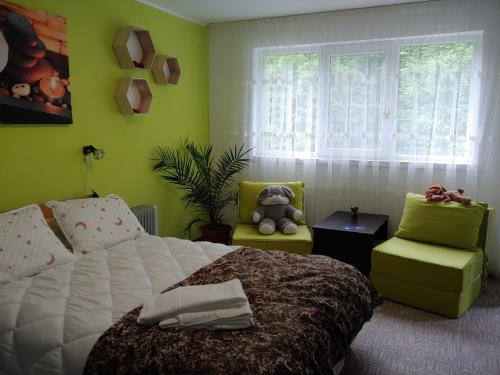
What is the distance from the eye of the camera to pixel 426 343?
2.63 meters

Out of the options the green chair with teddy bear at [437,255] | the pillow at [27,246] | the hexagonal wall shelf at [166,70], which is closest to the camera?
the pillow at [27,246]

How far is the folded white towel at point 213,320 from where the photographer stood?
1673mm

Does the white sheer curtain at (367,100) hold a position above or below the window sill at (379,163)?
above

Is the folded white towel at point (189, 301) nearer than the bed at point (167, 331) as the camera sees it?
No

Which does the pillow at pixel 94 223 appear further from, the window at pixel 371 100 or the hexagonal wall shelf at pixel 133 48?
the window at pixel 371 100

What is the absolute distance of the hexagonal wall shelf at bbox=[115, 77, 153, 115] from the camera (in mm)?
3379

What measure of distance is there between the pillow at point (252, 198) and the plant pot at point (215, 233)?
0.25 m

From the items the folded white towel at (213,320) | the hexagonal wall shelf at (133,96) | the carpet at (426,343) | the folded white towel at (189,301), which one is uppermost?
the hexagonal wall shelf at (133,96)

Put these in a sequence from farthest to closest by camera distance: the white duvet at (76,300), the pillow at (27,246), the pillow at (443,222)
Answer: the pillow at (443,222), the pillow at (27,246), the white duvet at (76,300)

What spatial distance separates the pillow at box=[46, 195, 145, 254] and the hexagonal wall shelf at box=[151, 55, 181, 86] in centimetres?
137

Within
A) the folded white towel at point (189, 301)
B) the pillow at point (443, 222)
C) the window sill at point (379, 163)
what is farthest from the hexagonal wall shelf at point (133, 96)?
the pillow at point (443, 222)

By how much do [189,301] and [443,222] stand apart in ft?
7.86

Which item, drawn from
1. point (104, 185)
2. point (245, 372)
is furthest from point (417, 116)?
point (245, 372)

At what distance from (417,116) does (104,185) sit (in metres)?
2.78
